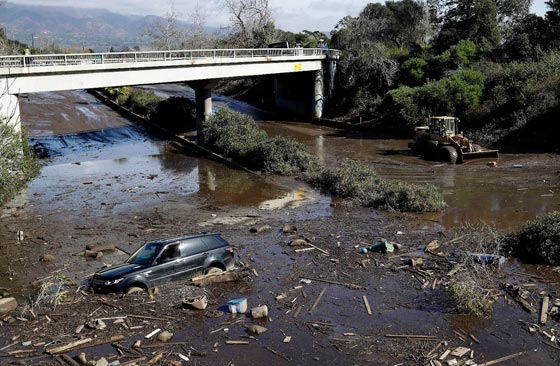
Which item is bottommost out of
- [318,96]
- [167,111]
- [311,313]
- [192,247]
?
[311,313]

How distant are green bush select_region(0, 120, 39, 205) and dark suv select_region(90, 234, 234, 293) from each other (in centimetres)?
662

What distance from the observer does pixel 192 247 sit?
14383mm

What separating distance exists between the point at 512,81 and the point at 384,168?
609 inches

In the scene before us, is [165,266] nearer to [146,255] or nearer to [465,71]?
[146,255]

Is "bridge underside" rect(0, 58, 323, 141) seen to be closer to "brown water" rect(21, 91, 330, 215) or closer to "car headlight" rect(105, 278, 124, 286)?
"brown water" rect(21, 91, 330, 215)

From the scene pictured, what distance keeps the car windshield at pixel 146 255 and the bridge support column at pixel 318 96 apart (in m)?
39.5

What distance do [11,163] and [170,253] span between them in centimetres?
841

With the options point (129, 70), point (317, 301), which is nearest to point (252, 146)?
point (129, 70)

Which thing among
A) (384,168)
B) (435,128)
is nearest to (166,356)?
(384,168)

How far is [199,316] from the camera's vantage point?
12.3m

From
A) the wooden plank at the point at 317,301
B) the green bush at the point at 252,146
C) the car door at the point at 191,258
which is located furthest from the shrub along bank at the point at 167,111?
the wooden plank at the point at 317,301

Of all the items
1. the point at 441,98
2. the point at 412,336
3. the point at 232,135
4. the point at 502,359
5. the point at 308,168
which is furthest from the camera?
the point at 441,98

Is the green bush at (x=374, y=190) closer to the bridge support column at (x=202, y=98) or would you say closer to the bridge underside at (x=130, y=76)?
the bridge underside at (x=130, y=76)

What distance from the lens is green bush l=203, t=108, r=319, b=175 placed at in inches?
1168
